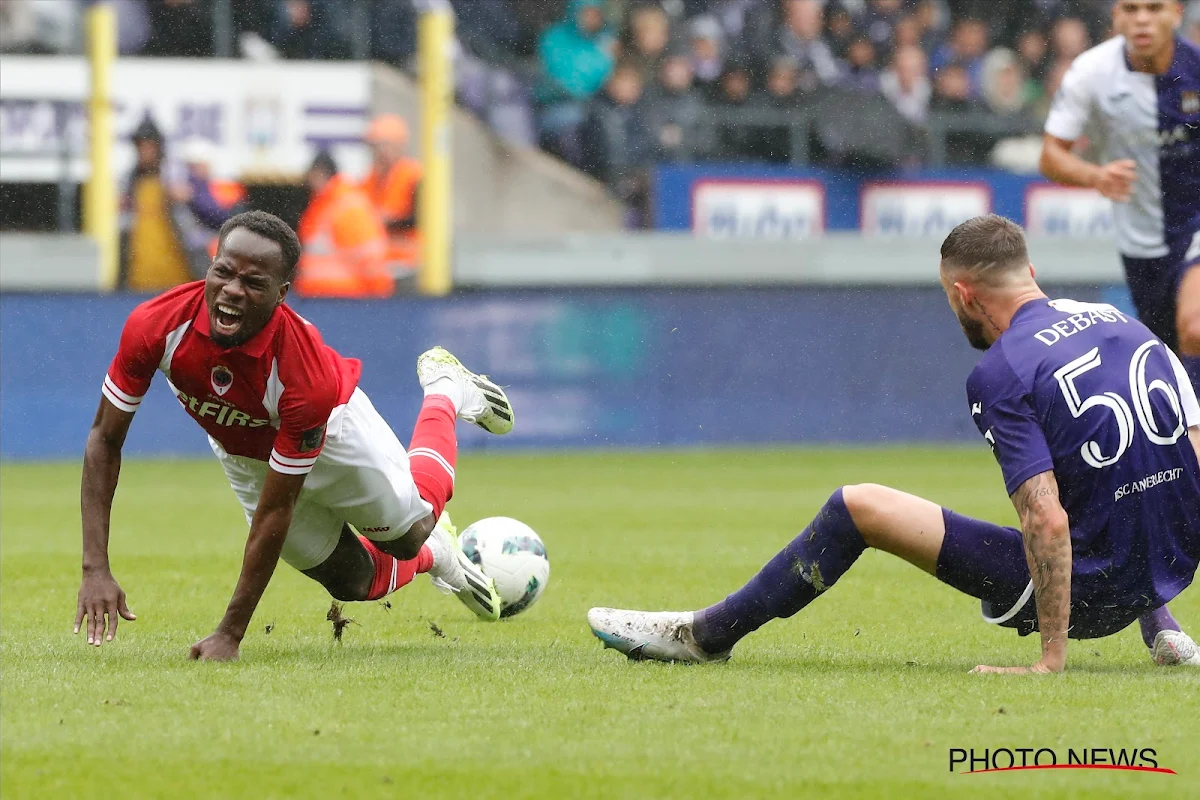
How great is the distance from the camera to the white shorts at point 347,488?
19.1 ft

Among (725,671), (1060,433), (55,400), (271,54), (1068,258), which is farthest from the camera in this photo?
(1068,258)

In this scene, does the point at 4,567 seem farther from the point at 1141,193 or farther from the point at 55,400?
the point at 55,400

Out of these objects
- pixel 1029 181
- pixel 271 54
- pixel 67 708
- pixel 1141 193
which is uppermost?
pixel 1141 193

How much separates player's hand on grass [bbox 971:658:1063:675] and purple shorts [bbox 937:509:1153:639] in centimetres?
14

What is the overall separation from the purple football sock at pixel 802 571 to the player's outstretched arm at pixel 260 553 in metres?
1.39

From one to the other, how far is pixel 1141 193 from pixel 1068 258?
10.8 meters

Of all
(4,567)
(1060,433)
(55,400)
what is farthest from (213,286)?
(55,400)

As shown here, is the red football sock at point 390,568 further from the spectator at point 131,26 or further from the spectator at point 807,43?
the spectator at point 807,43

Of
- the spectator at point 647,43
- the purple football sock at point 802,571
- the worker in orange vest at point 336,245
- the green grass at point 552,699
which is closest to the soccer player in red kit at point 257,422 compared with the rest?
the green grass at point 552,699

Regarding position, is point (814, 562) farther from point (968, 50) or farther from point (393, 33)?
point (968, 50)

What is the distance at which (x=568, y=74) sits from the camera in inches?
702

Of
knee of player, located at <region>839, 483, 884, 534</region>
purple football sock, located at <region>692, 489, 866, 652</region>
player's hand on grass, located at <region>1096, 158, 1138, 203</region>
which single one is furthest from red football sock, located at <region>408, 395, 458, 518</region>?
player's hand on grass, located at <region>1096, 158, 1138, 203</region>

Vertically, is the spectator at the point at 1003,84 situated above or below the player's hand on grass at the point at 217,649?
below

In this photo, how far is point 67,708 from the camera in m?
4.56
